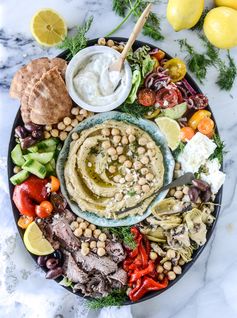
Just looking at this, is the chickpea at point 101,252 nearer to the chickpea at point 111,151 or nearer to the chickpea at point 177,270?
the chickpea at point 177,270

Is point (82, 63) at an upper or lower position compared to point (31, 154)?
upper

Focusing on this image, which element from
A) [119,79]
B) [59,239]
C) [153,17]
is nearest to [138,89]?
[119,79]

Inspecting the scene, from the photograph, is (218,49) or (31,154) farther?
(218,49)

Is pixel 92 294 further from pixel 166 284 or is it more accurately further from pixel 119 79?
pixel 119 79

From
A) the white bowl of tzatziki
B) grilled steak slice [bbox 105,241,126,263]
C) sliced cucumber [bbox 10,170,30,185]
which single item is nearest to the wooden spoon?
the white bowl of tzatziki

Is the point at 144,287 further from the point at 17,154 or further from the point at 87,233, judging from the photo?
Answer: the point at 17,154

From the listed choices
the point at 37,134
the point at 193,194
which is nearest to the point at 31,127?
the point at 37,134

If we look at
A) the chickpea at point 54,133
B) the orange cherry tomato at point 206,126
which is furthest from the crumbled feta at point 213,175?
the chickpea at point 54,133
